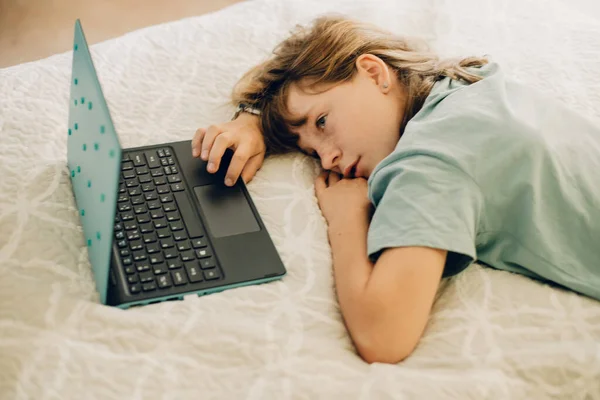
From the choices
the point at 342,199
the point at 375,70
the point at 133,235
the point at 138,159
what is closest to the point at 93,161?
the point at 133,235

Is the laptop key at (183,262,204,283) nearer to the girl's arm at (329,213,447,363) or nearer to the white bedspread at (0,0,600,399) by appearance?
the white bedspread at (0,0,600,399)

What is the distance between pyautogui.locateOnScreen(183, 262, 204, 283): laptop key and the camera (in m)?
0.82

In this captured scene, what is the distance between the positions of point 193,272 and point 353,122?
35 cm

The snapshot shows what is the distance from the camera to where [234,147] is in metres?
1.06

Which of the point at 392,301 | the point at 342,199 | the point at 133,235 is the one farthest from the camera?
the point at 342,199

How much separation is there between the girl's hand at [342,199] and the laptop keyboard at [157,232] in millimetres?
190

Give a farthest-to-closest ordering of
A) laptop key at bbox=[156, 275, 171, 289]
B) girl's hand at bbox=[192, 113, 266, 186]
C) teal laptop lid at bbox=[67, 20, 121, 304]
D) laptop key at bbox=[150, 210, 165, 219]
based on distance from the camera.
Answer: girl's hand at bbox=[192, 113, 266, 186], laptop key at bbox=[150, 210, 165, 219], laptop key at bbox=[156, 275, 171, 289], teal laptop lid at bbox=[67, 20, 121, 304]

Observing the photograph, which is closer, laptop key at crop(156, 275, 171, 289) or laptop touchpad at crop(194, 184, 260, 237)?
laptop key at crop(156, 275, 171, 289)

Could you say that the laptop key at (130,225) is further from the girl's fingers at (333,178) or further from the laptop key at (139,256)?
the girl's fingers at (333,178)

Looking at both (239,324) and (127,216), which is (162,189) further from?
(239,324)

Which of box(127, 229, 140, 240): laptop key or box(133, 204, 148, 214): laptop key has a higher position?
box(127, 229, 140, 240): laptop key

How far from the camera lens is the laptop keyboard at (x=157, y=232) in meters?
0.81

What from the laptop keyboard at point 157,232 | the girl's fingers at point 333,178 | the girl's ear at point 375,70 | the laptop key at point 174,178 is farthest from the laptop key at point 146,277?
the girl's ear at point 375,70

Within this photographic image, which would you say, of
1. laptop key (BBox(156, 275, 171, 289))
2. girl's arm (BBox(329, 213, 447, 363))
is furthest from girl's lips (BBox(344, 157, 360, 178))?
laptop key (BBox(156, 275, 171, 289))
